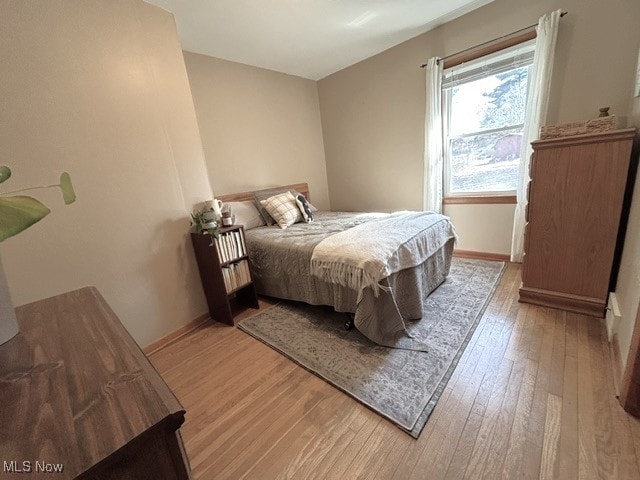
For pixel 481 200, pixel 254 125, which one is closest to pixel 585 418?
pixel 481 200

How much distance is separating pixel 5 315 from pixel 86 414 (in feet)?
1.74

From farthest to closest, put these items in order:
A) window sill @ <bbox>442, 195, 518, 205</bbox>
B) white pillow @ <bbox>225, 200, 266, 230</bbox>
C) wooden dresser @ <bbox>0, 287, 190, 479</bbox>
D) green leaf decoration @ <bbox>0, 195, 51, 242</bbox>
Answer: white pillow @ <bbox>225, 200, 266, 230</bbox>, window sill @ <bbox>442, 195, 518, 205</bbox>, green leaf decoration @ <bbox>0, 195, 51, 242</bbox>, wooden dresser @ <bbox>0, 287, 190, 479</bbox>

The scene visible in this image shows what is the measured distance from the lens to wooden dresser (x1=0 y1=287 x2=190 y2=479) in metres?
0.37

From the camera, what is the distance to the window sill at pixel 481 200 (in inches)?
104

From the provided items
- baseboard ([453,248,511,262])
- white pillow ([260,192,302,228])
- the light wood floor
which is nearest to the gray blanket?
white pillow ([260,192,302,228])

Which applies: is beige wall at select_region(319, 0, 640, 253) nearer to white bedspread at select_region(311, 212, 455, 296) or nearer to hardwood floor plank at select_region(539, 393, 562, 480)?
white bedspread at select_region(311, 212, 455, 296)

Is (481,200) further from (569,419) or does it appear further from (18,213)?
(18,213)

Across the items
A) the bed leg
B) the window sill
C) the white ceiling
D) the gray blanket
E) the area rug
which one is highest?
the white ceiling

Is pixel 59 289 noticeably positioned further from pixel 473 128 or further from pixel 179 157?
pixel 473 128

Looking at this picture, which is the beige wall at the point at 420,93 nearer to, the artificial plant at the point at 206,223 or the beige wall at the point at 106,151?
the beige wall at the point at 106,151

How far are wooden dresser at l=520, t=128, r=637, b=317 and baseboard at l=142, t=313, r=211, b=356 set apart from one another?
2668mm

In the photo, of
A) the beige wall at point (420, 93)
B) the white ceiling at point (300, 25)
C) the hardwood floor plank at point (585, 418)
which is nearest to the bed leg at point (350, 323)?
the hardwood floor plank at point (585, 418)

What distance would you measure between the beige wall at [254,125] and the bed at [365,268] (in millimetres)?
995

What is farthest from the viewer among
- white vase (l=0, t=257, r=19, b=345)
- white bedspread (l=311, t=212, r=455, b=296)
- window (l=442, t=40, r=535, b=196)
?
window (l=442, t=40, r=535, b=196)
